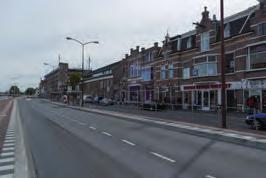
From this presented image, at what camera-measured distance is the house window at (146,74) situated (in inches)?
2557

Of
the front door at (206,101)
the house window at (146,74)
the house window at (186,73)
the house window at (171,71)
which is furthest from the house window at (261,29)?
the house window at (146,74)

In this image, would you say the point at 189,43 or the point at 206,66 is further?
the point at 189,43

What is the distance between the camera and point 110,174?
9.77 m

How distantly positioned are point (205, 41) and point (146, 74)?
21178 mm

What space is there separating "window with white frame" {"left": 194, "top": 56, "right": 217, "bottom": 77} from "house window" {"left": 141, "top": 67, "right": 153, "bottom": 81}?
58.5ft

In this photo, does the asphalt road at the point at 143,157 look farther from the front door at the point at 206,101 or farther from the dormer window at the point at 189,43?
the dormer window at the point at 189,43

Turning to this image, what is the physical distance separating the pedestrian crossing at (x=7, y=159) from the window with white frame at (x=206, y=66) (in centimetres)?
3140

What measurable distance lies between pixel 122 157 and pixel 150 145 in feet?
10.3

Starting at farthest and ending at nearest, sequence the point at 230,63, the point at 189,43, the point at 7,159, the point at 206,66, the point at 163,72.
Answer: the point at 163,72 → the point at 189,43 → the point at 206,66 → the point at 230,63 → the point at 7,159

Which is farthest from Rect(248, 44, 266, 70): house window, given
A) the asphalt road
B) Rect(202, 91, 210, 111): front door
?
the asphalt road

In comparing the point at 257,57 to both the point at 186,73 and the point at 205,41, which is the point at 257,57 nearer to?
the point at 205,41

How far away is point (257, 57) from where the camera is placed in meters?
36.5

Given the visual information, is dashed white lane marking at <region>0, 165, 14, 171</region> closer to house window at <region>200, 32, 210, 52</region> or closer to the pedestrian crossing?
the pedestrian crossing

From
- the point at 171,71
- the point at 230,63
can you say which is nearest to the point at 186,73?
the point at 171,71
